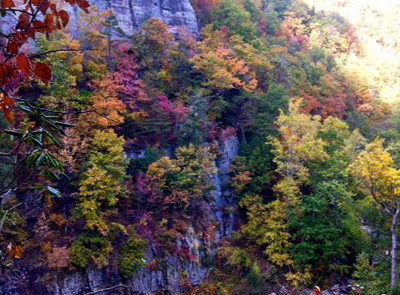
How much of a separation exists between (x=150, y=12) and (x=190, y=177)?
509 inches

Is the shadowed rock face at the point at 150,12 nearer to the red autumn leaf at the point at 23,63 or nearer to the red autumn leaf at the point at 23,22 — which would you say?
the red autumn leaf at the point at 23,22

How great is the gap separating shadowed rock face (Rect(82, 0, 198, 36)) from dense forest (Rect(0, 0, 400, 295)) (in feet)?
0.33

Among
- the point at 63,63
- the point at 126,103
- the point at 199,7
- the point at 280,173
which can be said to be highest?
the point at 199,7

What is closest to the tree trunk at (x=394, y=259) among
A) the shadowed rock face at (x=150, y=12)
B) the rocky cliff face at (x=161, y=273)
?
the rocky cliff face at (x=161, y=273)

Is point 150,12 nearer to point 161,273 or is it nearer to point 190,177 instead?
point 190,177

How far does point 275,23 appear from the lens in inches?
1411

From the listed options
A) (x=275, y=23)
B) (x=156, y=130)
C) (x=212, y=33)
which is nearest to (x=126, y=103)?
(x=156, y=130)

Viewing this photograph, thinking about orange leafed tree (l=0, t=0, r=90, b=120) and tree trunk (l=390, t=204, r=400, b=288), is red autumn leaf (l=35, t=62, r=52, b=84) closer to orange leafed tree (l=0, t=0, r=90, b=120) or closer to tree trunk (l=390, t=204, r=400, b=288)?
orange leafed tree (l=0, t=0, r=90, b=120)

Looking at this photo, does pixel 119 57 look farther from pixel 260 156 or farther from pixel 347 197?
pixel 347 197

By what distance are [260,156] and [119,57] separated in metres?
8.65

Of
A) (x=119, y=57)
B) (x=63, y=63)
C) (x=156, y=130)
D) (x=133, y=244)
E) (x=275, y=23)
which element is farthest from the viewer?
(x=275, y=23)

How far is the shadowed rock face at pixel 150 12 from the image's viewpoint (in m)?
24.6

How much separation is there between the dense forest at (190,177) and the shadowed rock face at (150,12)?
101 millimetres

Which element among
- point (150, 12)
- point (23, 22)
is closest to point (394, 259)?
point (23, 22)
